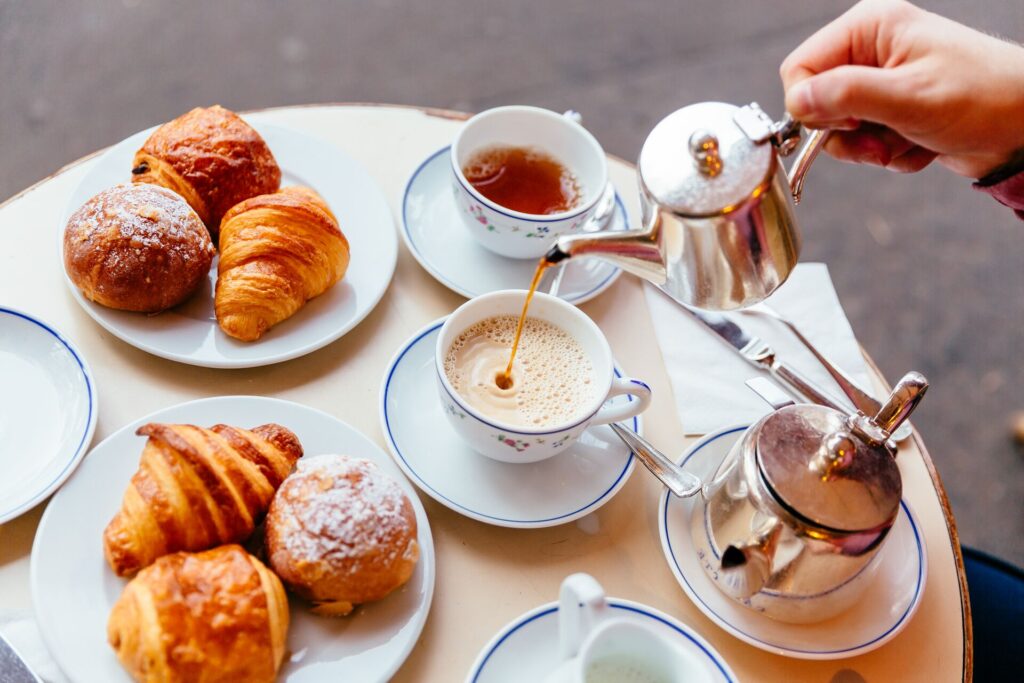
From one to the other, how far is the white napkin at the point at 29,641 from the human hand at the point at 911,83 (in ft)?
3.38

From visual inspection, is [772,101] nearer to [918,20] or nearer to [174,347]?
[918,20]

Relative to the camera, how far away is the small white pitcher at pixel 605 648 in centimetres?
87

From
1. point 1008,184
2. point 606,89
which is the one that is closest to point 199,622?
point 1008,184

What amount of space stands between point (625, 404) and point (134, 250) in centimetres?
69

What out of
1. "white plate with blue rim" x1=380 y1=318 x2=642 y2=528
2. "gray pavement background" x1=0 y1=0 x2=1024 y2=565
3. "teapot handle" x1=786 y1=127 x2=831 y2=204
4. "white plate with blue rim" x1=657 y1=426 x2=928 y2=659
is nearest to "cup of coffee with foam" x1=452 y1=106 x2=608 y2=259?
"white plate with blue rim" x1=380 y1=318 x2=642 y2=528

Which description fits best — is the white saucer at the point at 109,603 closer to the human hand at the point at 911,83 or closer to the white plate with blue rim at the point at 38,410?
the white plate with blue rim at the point at 38,410

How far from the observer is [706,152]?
0.94 metres

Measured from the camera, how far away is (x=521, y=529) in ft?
3.94

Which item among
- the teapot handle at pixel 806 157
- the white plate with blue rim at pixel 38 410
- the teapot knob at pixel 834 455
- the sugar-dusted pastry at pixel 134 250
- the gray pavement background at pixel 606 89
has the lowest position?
the gray pavement background at pixel 606 89

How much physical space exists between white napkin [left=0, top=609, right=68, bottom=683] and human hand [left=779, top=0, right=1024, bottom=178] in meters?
1.03

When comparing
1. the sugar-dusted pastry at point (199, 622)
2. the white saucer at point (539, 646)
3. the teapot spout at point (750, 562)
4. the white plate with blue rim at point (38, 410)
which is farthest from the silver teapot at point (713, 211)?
the white plate with blue rim at point (38, 410)

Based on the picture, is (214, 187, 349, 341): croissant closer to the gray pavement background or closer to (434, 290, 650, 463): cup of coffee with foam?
(434, 290, 650, 463): cup of coffee with foam

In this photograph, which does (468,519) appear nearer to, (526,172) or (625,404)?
(625,404)

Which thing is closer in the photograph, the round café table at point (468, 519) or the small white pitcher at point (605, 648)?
the small white pitcher at point (605, 648)
